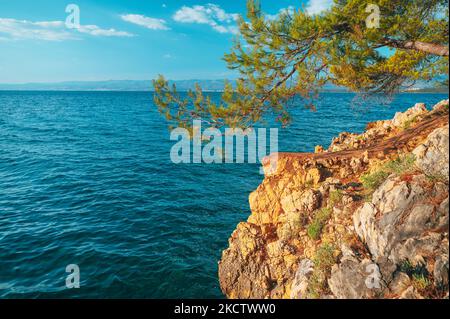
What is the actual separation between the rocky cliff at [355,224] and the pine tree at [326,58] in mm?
2890

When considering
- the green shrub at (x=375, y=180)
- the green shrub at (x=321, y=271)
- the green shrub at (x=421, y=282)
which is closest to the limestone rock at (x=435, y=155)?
the green shrub at (x=375, y=180)

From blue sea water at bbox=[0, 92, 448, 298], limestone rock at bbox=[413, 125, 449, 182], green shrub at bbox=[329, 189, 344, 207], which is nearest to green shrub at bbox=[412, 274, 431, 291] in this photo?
limestone rock at bbox=[413, 125, 449, 182]

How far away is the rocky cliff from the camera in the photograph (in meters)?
7.24

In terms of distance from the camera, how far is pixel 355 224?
9453 mm

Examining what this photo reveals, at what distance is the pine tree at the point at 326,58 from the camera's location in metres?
11.0

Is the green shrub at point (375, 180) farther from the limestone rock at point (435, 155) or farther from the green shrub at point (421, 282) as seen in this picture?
the green shrub at point (421, 282)

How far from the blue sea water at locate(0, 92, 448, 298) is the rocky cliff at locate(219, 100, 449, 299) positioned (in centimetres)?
256

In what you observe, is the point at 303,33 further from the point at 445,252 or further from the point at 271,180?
the point at 445,252

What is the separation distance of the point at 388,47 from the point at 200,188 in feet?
52.8

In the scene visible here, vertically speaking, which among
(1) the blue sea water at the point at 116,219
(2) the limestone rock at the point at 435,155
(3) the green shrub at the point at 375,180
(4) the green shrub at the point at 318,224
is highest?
(2) the limestone rock at the point at 435,155

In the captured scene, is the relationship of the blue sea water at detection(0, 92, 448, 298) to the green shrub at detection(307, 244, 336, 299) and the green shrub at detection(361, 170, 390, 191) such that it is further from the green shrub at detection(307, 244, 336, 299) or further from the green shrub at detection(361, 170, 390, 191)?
the green shrub at detection(307, 244, 336, 299)

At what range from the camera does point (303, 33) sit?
11.4m

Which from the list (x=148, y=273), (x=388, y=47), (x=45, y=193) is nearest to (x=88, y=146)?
(x=45, y=193)

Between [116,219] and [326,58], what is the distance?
49.5 ft
